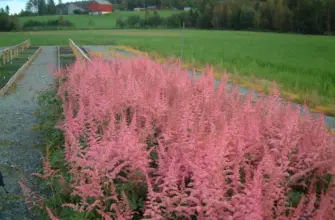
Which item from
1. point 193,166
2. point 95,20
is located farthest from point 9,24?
point 193,166

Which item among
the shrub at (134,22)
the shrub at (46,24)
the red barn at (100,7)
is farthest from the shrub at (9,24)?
the red barn at (100,7)

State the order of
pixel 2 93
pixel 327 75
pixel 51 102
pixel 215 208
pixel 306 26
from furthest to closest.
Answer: pixel 306 26, pixel 327 75, pixel 2 93, pixel 51 102, pixel 215 208

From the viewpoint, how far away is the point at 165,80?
8.18 m

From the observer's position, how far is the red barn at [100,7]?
157125mm

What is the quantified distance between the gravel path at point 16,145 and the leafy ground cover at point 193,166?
0.79m

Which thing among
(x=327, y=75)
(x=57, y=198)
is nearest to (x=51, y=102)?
(x=57, y=198)

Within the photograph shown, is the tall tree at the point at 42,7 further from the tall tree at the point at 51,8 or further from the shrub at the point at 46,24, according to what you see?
Answer: the shrub at the point at 46,24

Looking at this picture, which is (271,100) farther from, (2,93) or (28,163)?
(2,93)

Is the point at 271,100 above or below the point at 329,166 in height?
above

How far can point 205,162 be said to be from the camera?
3977mm

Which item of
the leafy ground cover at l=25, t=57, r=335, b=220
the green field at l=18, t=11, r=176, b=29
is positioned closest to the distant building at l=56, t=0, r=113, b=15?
the green field at l=18, t=11, r=176, b=29

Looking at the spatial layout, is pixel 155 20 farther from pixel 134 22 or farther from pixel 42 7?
pixel 42 7

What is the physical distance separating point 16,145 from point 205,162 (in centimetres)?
620

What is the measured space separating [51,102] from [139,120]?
13.2ft
